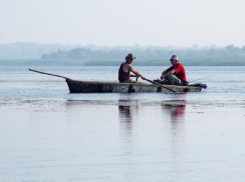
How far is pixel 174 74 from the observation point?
111 feet

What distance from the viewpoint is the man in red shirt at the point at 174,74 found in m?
33.0

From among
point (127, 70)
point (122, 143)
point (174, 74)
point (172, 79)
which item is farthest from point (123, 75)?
point (122, 143)

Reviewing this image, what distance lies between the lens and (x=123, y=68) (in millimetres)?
32594

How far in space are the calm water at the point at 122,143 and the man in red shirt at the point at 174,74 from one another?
8.12 m

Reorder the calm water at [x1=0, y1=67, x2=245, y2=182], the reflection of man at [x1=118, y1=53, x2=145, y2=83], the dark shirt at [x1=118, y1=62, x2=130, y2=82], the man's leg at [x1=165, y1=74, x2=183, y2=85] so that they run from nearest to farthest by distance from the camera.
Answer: the calm water at [x1=0, y1=67, x2=245, y2=182]
the reflection of man at [x1=118, y1=53, x2=145, y2=83]
the dark shirt at [x1=118, y1=62, x2=130, y2=82]
the man's leg at [x1=165, y1=74, x2=183, y2=85]

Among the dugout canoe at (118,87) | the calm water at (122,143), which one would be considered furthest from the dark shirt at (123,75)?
the calm water at (122,143)

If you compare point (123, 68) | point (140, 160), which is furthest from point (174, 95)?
point (140, 160)

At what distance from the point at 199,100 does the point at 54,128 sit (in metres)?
11.9

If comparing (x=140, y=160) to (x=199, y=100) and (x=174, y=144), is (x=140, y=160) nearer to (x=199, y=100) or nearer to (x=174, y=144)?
(x=174, y=144)

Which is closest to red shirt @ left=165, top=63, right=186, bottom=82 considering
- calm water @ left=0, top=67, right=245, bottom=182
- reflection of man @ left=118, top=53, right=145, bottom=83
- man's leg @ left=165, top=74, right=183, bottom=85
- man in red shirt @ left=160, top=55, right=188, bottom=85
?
man in red shirt @ left=160, top=55, right=188, bottom=85

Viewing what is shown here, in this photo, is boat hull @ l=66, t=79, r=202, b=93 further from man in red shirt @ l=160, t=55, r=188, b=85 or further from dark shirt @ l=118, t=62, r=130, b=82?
dark shirt @ l=118, t=62, r=130, b=82

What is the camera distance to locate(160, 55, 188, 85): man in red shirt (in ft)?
108

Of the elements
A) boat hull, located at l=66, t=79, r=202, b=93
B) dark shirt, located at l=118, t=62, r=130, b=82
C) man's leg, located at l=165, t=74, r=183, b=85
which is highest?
dark shirt, located at l=118, t=62, r=130, b=82

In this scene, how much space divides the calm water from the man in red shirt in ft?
26.6
